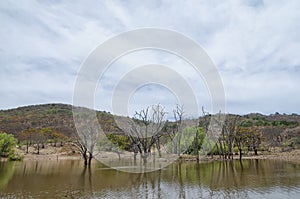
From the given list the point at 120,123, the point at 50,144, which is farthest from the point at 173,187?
the point at 50,144

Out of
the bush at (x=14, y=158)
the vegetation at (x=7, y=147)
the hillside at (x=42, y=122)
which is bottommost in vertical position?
the bush at (x=14, y=158)

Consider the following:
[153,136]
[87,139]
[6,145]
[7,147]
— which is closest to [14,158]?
[7,147]

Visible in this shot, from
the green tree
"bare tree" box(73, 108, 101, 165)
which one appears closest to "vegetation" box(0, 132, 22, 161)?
the green tree

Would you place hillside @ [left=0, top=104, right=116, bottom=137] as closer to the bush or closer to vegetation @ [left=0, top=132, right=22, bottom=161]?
the bush

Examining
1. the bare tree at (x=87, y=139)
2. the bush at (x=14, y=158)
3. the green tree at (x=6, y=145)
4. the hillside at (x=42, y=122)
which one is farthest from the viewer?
the hillside at (x=42, y=122)

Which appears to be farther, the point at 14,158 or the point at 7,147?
the point at 7,147

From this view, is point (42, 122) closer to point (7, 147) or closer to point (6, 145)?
point (7, 147)

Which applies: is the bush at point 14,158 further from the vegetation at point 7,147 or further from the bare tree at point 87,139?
the bare tree at point 87,139

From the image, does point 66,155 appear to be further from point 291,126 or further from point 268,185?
point 291,126

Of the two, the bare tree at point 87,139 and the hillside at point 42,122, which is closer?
the bare tree at point 87,139

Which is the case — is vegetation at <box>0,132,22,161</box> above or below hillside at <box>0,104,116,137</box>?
below

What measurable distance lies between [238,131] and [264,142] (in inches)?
693

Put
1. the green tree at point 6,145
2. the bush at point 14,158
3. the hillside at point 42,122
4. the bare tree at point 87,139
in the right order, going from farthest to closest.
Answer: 1. the hillside at point 42,122
2. the bush at point 14,158
3. the green tree at point 6,145
4. the bare tree at point 87,139

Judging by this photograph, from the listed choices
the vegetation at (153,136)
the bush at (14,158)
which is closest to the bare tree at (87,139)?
the vegetation at (153,136)
